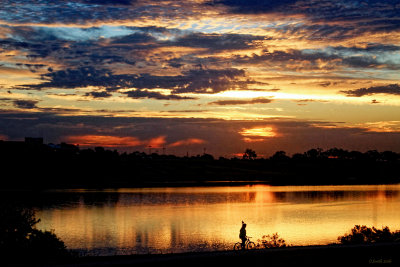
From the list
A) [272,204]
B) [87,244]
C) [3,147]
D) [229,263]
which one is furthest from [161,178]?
[229,263]

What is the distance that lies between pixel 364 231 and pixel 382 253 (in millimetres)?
17554

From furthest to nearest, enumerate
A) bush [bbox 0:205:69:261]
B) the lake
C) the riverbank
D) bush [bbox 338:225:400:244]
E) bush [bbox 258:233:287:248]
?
1. the lake
2. bush [bbox 258:233:287:248]
3. bush [bbox 338:225:400:244]
4. bush [bbox 0:205:69:261]
5. the riverbank

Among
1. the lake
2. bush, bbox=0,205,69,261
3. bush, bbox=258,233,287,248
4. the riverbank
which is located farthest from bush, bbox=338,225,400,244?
bush, bbox=0,205,69,261

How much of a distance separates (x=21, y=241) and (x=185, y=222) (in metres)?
41.3

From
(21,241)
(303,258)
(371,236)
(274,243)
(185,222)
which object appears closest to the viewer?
(303,258)

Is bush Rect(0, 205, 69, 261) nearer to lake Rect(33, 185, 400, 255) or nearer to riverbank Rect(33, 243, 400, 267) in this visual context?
riverbank Rect(33, 243, 400, 267)

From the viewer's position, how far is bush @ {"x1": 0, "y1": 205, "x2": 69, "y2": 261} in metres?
27.2

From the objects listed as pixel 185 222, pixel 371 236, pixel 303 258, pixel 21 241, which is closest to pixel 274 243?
pixel 371 236

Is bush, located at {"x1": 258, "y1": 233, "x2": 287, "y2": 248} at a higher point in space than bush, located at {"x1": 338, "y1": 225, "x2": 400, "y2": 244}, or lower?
lower

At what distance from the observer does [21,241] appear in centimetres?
2806

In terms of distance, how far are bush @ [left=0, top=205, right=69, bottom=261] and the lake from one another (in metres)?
11.2

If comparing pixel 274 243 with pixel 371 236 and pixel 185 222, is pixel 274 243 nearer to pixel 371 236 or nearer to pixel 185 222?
pixel 371 236

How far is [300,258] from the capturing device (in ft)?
68.1

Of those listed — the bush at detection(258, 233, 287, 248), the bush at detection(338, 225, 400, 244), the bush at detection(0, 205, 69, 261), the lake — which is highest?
the bush at detection(0, 205, 69, 261)
